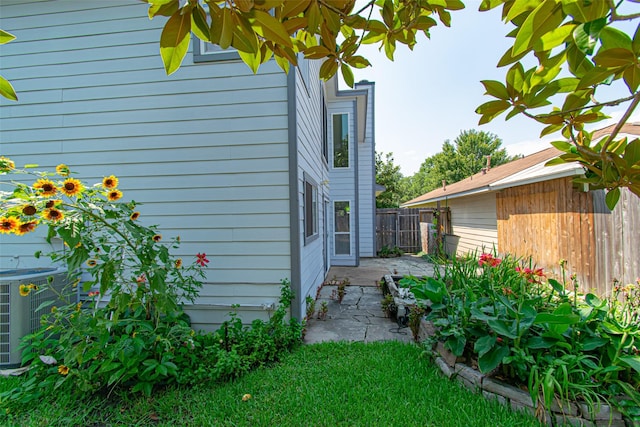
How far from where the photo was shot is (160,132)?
12.3 feet

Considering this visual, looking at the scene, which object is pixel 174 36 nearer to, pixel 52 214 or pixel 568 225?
pixel 52 214

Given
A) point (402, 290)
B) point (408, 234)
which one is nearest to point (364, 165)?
point (408, 234)

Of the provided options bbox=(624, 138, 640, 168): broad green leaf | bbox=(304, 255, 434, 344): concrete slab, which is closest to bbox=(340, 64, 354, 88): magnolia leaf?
bbox=(624, 138, 640, 168): broad green leaf

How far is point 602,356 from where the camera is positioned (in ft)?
7.12

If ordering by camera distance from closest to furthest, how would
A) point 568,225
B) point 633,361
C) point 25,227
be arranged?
point 633,361, point 25,227, point 568,225

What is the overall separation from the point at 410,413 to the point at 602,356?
159 cm

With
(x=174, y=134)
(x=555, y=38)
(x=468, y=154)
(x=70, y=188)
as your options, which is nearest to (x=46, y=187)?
(x=70, y=188)

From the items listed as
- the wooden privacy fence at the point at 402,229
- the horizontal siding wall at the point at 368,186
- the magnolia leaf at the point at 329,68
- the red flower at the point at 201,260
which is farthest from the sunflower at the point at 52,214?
the wooden privacy fence at the point at 402,229

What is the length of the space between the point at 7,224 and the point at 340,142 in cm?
859

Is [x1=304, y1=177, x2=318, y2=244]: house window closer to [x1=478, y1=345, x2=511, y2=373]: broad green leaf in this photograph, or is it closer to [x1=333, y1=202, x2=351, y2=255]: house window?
[x1=478, y1=345, x2=511, y2=373]: broad green leaf

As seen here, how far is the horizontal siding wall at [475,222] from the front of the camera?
8864mm

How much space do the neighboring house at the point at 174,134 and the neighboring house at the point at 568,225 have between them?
113 inches

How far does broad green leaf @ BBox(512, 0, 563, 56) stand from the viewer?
72cm

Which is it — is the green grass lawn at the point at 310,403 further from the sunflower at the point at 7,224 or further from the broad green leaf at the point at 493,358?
the sunflower at the point at 7,224
